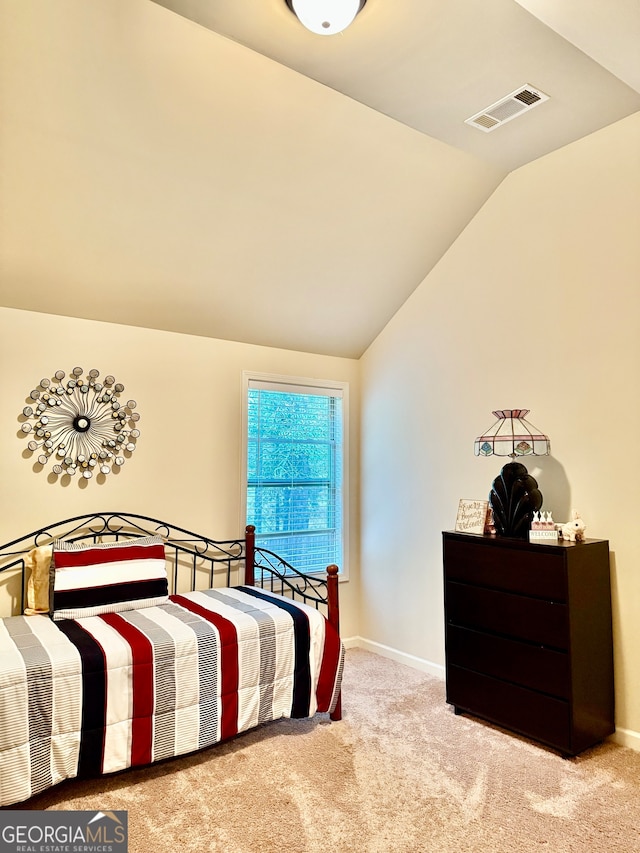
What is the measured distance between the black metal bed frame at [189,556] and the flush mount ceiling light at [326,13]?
255 centimetres

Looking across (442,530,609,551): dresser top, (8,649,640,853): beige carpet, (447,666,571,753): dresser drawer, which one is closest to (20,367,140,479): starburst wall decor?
(8,649,640,853): beige carpet

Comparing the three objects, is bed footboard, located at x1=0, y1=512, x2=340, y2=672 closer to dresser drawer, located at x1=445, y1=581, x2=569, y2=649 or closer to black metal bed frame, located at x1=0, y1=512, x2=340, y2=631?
black metal bed frame, located at x1=0, y1=512, x2=340, y2=631

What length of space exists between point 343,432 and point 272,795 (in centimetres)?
265

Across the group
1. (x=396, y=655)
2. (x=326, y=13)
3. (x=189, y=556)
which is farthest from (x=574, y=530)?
(x=326, y=13)

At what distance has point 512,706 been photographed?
2.94 m

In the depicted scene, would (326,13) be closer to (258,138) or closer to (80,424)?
(258,138)

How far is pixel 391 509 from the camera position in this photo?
14.1ft

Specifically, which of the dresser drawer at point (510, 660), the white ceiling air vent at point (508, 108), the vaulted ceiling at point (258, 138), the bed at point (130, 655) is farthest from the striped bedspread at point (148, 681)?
the white ceiling air vent at point (508, 108)

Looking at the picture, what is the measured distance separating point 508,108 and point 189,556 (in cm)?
310

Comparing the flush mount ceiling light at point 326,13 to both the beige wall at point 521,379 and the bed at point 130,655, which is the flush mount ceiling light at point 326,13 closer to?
the beige wall at point 521,379

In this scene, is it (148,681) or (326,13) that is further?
(148,681)

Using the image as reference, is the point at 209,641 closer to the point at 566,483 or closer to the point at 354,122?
the point at 566,483

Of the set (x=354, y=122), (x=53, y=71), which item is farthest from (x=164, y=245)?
(x=354, y=122)

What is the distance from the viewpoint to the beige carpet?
6.94 ft
